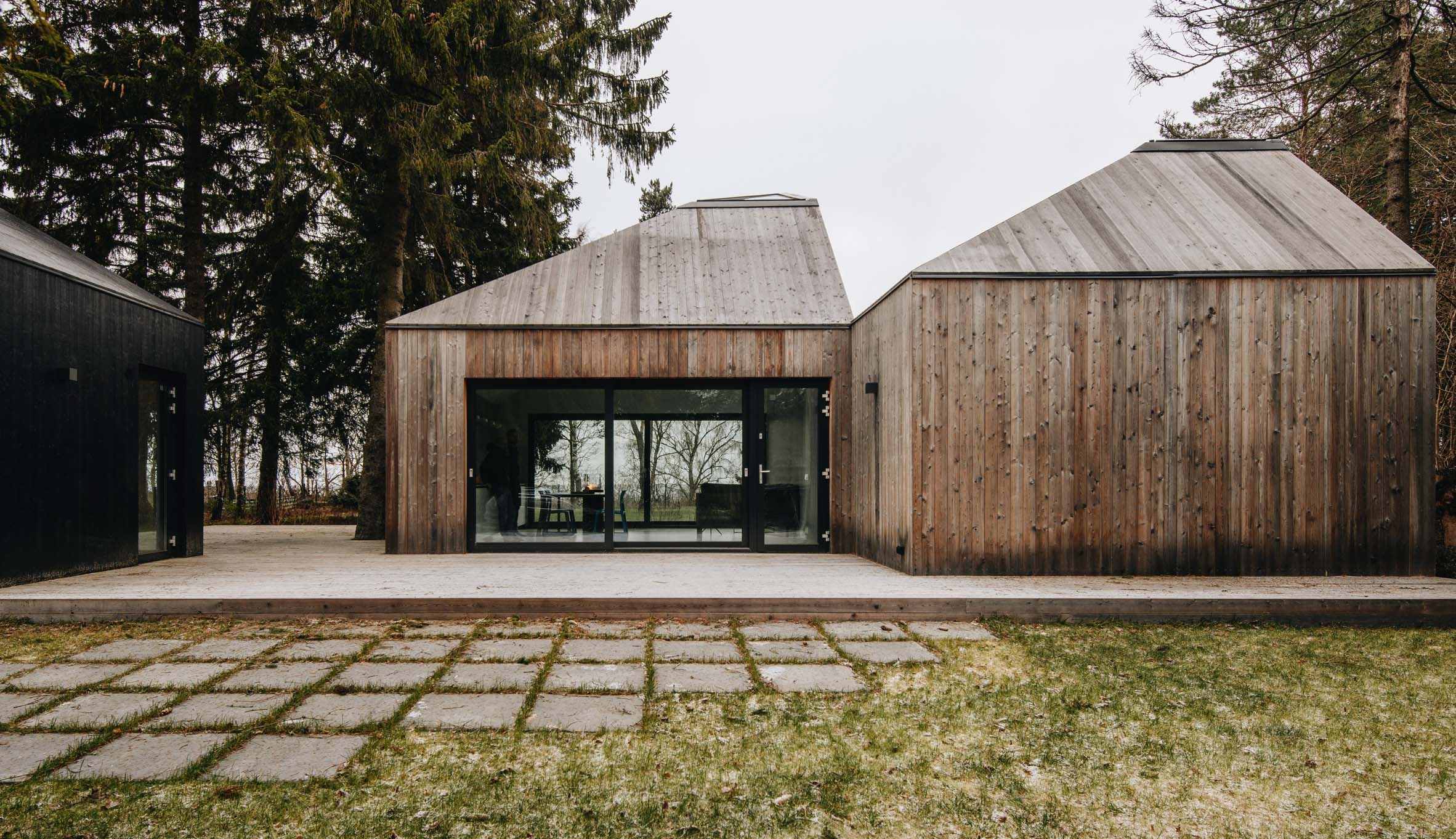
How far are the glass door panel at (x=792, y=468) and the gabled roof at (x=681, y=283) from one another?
0.91 m

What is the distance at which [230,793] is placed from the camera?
2566 mm

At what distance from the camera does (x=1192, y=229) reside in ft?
24.6

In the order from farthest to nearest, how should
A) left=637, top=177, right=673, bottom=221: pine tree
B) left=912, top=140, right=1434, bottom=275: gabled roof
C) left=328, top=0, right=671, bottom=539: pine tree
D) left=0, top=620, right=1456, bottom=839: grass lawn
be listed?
left=637, top=177, right=673, bottom=221: pine tree, left=328, top=0, right=671, bottom=539: pine tree, left=912, top=140, right=1434, bottom=275: gabled roof, left=0, top=620, right=1456, bottom=839: grass lawn

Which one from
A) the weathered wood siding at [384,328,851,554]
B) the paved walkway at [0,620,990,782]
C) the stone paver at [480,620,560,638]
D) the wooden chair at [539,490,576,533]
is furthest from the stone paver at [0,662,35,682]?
the wooden chair at [539,490,576,533]

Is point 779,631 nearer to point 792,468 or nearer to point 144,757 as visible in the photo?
point 144,757

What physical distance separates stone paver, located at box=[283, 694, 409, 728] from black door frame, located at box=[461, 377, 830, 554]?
17.1ft

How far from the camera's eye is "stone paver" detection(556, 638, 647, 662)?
4.31m

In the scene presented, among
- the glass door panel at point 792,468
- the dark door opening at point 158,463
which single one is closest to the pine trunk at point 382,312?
the dark door opening at point 158,463

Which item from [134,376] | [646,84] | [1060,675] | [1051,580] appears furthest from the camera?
[646,84]

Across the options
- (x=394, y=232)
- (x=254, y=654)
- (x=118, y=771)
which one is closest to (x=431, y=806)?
(x=118, y=771)

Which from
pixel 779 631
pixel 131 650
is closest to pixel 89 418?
pixel 131 650

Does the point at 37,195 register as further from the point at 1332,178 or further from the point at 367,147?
the point at 1332,178

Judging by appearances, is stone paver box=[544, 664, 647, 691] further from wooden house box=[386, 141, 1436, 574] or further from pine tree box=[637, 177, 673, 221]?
pine tree box=[637, 177, 673, 221]

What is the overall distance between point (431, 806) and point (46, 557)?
6.20m
